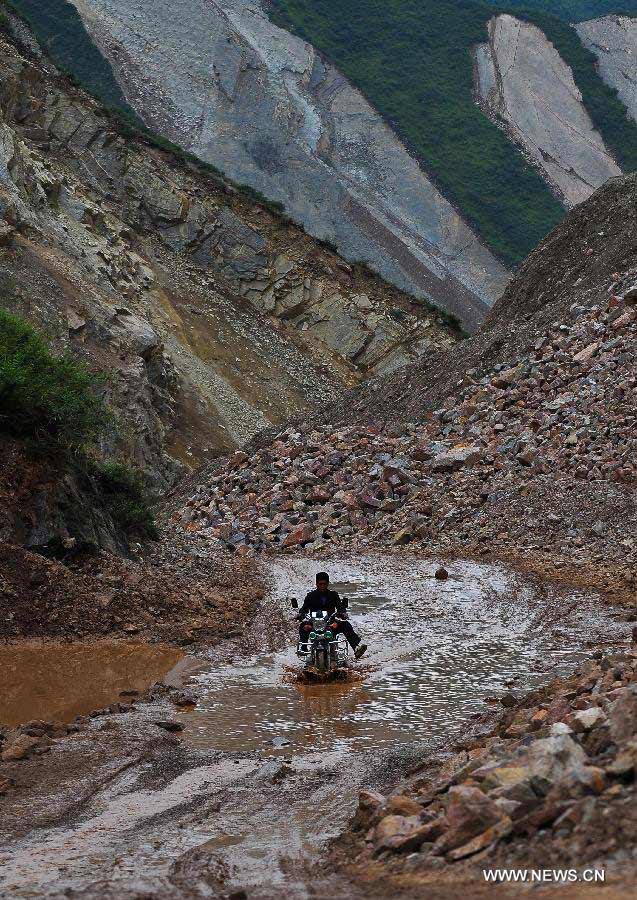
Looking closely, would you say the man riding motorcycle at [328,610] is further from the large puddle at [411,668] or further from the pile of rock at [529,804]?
the pile of rock at [529,804]

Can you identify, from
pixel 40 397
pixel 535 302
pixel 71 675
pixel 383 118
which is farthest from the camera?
pixel 383 118

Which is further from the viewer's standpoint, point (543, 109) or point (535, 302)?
point (543, 109)

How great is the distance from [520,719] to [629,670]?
880mm

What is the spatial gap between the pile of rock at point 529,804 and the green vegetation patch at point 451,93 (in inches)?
2909

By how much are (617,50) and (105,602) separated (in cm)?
10562

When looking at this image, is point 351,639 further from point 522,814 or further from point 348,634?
point 522,814

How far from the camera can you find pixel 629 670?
684 centimetres

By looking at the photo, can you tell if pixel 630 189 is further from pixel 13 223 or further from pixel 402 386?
pixel 13 223

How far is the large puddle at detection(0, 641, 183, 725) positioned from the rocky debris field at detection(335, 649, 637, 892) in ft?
16.7

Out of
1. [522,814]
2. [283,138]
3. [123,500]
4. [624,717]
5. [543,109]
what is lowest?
[123,500]

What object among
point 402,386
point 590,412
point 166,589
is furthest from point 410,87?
point 166,589

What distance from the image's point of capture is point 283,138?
70.6m

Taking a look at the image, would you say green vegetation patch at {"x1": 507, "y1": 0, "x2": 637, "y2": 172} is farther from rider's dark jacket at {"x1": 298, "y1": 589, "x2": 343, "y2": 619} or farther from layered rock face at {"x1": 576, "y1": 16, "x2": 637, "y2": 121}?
rider's dark jacket at {"x1": 298, "y1": 589, "x2": 343, "y2": 619}

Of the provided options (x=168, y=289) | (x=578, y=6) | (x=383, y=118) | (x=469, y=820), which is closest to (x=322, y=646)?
(x=469, y=820)
